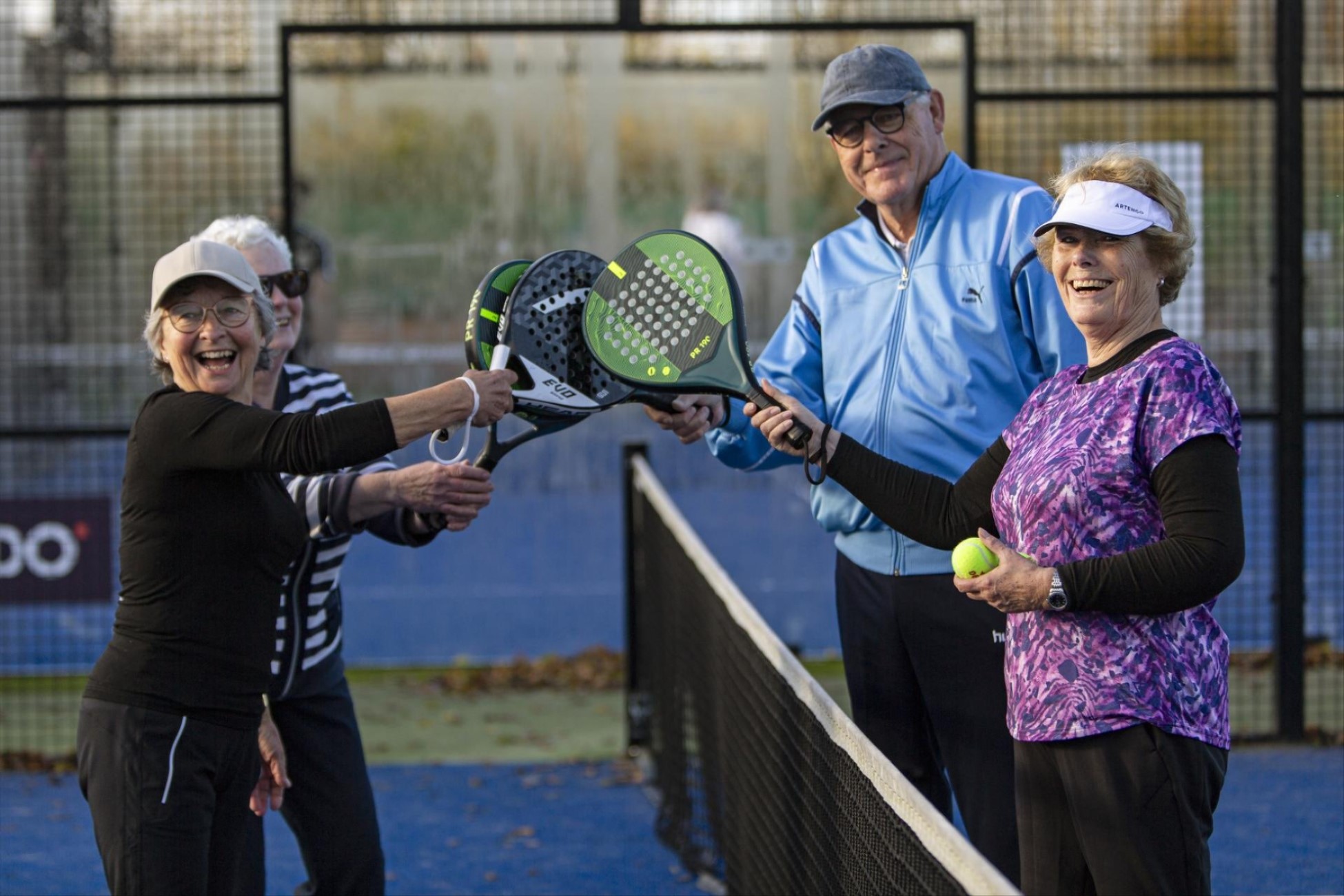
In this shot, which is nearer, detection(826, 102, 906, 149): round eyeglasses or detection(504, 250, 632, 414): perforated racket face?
detection(504, 250, 632, 414): perforated racket face

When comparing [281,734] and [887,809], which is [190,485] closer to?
[281,734]

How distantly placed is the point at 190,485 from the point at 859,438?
145 centimetres

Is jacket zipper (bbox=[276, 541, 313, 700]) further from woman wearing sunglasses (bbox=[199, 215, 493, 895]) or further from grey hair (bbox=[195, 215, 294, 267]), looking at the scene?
grey hair (bbox=[195, 215, 294, 267])

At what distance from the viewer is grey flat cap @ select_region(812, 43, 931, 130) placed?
11.6 feet

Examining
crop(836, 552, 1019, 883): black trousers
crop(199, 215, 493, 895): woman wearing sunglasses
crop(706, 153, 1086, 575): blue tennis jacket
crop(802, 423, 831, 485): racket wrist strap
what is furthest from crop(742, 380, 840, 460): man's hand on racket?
crop(199, 215, 493, 895): woman wearing sunglasses

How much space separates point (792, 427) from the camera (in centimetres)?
324

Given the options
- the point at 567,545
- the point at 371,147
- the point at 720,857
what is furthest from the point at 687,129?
the point at 720,857

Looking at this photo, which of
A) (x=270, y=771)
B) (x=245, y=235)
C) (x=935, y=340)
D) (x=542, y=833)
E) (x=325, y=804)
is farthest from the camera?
(x=542, y=833)

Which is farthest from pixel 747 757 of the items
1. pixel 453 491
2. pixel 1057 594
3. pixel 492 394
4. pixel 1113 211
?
pixel 1113 211

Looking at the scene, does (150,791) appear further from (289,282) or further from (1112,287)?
(1112,287)

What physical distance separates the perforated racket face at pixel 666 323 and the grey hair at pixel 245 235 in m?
1.14

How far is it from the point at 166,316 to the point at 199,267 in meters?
0.12

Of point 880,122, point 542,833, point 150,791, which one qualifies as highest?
point 880,122

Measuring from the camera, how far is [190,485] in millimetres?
3092
